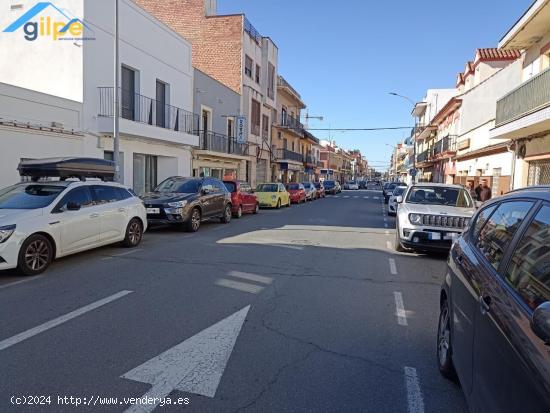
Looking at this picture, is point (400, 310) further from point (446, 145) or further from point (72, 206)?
point (446, 145)

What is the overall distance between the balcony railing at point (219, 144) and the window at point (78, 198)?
1625cm

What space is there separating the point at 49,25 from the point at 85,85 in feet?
8.34

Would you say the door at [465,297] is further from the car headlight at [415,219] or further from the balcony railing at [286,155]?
the balcony railing at [286,155]

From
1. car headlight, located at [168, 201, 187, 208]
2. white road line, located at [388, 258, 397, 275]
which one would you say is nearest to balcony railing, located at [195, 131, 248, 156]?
car headlight, located at [168, 201, 187, 208]

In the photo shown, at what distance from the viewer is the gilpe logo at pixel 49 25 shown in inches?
579

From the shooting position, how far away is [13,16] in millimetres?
15352

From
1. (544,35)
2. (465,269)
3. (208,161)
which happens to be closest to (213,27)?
(208,161)

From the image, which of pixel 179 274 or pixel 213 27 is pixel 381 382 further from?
pixel 213 27

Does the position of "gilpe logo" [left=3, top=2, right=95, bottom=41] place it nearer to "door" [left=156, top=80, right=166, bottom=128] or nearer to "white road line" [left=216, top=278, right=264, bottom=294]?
"door" [left=156, top=80, right=166, bottom=128]

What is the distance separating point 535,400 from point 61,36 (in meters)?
17.0

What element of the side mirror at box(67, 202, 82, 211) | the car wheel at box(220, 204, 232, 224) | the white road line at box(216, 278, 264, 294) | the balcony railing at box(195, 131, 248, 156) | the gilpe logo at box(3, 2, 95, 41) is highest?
the gilpe logo at box(3, 2, 95, 41)

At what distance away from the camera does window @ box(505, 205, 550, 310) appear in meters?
2.06

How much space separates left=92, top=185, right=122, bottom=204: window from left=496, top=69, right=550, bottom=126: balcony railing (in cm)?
1237

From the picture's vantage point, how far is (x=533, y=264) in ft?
7.27
